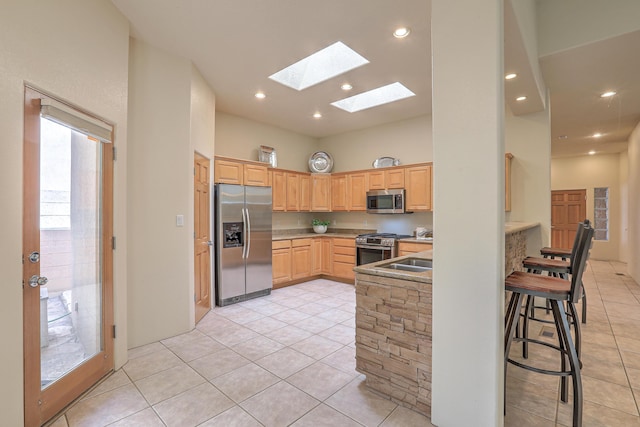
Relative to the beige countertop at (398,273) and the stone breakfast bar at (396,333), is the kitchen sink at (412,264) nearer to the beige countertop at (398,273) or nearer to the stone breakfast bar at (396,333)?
the beige countertop at (398,273)

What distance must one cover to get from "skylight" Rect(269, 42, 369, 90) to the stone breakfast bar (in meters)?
2.49

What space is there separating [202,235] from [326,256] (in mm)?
2652

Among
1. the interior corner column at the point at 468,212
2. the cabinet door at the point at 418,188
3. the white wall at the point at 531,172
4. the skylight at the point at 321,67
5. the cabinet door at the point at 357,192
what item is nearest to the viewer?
the interior corner column at the point at 468,212

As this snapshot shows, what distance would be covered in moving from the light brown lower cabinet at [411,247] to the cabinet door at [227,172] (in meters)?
2.78

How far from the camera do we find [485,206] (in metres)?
1.59

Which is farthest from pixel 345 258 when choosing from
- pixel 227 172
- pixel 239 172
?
pixel 227 172

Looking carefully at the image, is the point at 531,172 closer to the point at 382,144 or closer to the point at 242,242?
the point at 382,144

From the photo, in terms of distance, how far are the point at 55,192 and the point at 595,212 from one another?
10.9 meters

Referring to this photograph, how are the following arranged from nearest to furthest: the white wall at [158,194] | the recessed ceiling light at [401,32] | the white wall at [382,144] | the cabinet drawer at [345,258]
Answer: the recessed ceiling light at [401,32], the white wall at [158,194], the white wall at [382,144], the cabinet drawer at [345,258]

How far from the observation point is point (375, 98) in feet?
15.4

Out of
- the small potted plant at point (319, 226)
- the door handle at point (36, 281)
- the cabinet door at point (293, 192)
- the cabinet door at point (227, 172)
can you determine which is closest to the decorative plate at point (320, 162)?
the cabinet door at point (293, 192)

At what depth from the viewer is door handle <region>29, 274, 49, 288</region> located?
1759 mm

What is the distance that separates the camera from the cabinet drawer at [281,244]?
5086 mm

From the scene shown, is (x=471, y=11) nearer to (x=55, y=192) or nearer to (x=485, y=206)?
(x=485, y=206)
